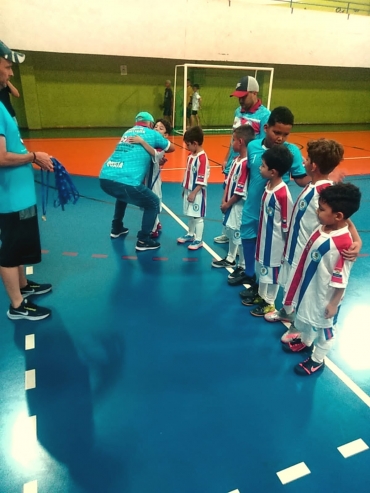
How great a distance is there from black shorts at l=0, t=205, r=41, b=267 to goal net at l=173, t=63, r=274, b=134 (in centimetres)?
1219

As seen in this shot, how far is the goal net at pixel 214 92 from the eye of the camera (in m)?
14.3

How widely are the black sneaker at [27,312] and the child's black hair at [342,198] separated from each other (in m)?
2.37

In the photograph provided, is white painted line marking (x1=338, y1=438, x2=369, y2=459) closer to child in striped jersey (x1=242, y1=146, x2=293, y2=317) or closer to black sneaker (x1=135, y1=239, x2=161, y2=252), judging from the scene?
child in striped jersey (x1=242, y1=146, x2=293, y2=317)

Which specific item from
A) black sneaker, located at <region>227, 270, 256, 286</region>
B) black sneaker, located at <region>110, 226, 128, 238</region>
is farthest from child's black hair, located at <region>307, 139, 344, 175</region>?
black sneaker, located at <region>110, 226, 128, 238</region>

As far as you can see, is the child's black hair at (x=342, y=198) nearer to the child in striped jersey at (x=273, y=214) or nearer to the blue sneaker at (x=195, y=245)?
the child in striped jersey at (x=273, y=214)

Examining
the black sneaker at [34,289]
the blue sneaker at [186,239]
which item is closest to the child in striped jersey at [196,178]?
the blue sneaker at [186,239]

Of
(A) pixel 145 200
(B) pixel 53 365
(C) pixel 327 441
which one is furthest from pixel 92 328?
(C) pixel 327 441

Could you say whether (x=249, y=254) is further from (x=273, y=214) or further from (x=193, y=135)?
(x=193, y=135)

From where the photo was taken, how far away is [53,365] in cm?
246

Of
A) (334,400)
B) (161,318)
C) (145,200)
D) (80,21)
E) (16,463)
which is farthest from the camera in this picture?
(80,21)

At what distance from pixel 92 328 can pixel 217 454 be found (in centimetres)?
142

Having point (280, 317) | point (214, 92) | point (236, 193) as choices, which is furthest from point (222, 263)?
point (214, 92)

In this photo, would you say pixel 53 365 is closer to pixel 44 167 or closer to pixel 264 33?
pixel 44 167

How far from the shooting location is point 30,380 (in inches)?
91.8
